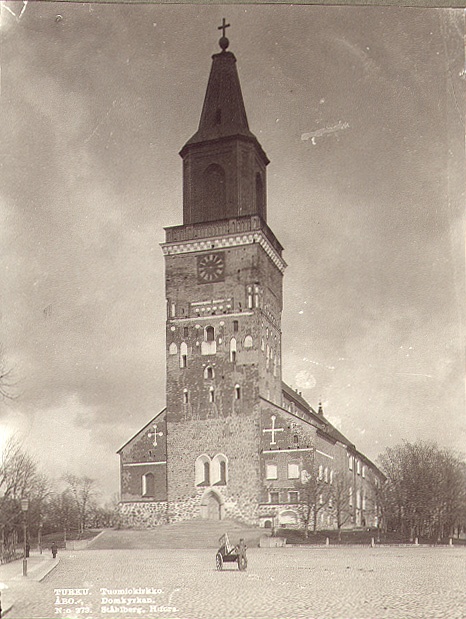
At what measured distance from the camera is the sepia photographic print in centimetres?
567

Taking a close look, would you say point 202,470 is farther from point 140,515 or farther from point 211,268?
point 211,268

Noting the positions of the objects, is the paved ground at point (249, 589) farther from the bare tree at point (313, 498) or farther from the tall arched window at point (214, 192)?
the tall arched window at point (214, 192)

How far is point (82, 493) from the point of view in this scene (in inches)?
235

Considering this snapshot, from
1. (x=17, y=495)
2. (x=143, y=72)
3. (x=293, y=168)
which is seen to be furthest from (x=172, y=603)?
(x=143, y=72)

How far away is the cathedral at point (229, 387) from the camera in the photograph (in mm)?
6012

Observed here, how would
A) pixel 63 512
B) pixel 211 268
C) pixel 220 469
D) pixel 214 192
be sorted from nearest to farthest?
pixel 63 512 < pixel 214 192 < pixel 220 469 < pixel 211 268

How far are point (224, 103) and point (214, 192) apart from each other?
25.3 inches

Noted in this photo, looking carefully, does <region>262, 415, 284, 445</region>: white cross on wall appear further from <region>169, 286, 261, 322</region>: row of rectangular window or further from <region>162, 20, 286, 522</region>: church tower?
<region>169, 286, 261, 322</region>: row of rectangular window

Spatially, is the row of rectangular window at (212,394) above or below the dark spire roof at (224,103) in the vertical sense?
below

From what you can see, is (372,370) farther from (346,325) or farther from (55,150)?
(55,150)

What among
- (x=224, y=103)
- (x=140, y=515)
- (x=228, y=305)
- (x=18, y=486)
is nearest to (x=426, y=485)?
(x=228, y=305)

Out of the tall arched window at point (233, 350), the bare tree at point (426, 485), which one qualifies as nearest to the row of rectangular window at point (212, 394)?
the tall arched window at point (233, 350)

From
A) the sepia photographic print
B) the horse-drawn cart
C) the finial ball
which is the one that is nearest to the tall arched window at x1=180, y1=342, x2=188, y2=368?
the sepia photographic print

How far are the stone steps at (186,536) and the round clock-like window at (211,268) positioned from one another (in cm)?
174
